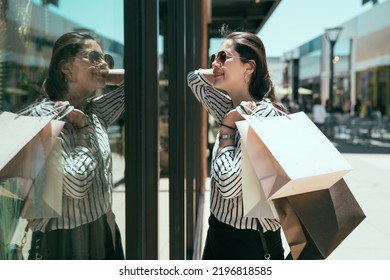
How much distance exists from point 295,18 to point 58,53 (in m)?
1.49

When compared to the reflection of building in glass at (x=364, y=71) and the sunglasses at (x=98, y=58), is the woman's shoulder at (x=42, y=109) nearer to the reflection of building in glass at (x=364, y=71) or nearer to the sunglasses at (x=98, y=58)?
the sunglasses at (x=98, y=58)

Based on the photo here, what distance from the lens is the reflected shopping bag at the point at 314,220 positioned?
1.39 metres

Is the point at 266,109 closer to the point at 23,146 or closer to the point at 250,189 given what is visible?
the point at 250,189

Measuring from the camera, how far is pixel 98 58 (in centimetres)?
129

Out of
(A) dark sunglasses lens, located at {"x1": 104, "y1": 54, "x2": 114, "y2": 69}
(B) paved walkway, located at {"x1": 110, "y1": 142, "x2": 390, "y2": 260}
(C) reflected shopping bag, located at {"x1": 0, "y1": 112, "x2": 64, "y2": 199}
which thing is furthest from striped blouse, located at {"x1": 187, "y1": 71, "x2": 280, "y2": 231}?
(C) reflected shopping bag, located at {"x1": 0, "y1": 112, "x2": 64, "y2": 199}

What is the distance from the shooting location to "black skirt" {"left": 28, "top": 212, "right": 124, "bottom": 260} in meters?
1.25

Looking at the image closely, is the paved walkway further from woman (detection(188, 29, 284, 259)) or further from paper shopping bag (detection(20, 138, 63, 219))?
woman (detection(188, 29, 284, 259))

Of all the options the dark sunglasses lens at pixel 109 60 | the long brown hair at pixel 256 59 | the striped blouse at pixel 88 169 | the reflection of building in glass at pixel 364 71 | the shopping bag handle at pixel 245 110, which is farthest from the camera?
the reflection of building in glass at pixel 364 71

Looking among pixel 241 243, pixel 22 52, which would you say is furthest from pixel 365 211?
pixel 22 52

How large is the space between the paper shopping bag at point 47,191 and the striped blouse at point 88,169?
16 mm

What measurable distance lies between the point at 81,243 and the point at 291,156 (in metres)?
0.69

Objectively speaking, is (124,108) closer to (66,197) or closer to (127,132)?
(127,132)

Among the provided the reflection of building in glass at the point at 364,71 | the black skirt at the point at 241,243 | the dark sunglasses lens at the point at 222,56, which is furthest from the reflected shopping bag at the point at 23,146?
the reflection of building in glass at the point at 364,71
